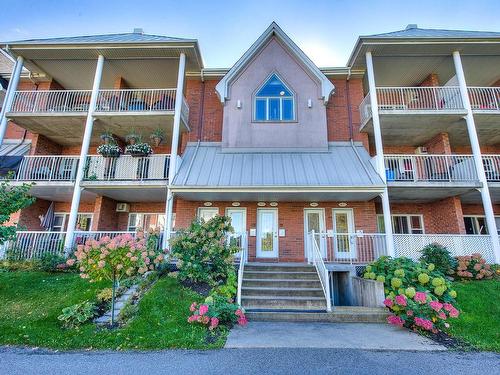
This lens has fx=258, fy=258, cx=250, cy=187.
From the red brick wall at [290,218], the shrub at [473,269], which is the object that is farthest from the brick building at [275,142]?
the shrub at [473,269]

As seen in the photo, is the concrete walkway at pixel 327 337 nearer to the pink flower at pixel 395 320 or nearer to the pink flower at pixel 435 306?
the pink flower at pixel 395 320

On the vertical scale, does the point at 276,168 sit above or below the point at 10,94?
below

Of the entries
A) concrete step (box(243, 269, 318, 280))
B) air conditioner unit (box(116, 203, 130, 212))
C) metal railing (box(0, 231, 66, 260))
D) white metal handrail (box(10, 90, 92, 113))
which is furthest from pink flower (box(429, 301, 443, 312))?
white metal handrail (box(10, 90, 92, 113))

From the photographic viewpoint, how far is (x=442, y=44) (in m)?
11.8

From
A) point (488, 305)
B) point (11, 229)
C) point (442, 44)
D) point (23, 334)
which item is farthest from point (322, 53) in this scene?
point (23, 334)

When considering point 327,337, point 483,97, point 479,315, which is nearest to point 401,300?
point 327,337

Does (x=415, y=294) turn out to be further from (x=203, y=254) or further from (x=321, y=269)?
(x=203, y=254)

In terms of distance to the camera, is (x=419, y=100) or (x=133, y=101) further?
(x=419, y=100)

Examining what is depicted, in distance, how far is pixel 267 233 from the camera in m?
11.8

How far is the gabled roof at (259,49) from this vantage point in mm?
12875

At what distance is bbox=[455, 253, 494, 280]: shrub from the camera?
30.2 ft

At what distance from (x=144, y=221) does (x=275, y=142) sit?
7.96m

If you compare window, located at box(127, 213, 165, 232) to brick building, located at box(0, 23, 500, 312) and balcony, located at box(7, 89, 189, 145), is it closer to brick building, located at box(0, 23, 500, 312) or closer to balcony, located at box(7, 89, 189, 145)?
brick building, located at box(0, 23, 500, 312)

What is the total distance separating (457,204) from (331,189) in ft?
21.4
